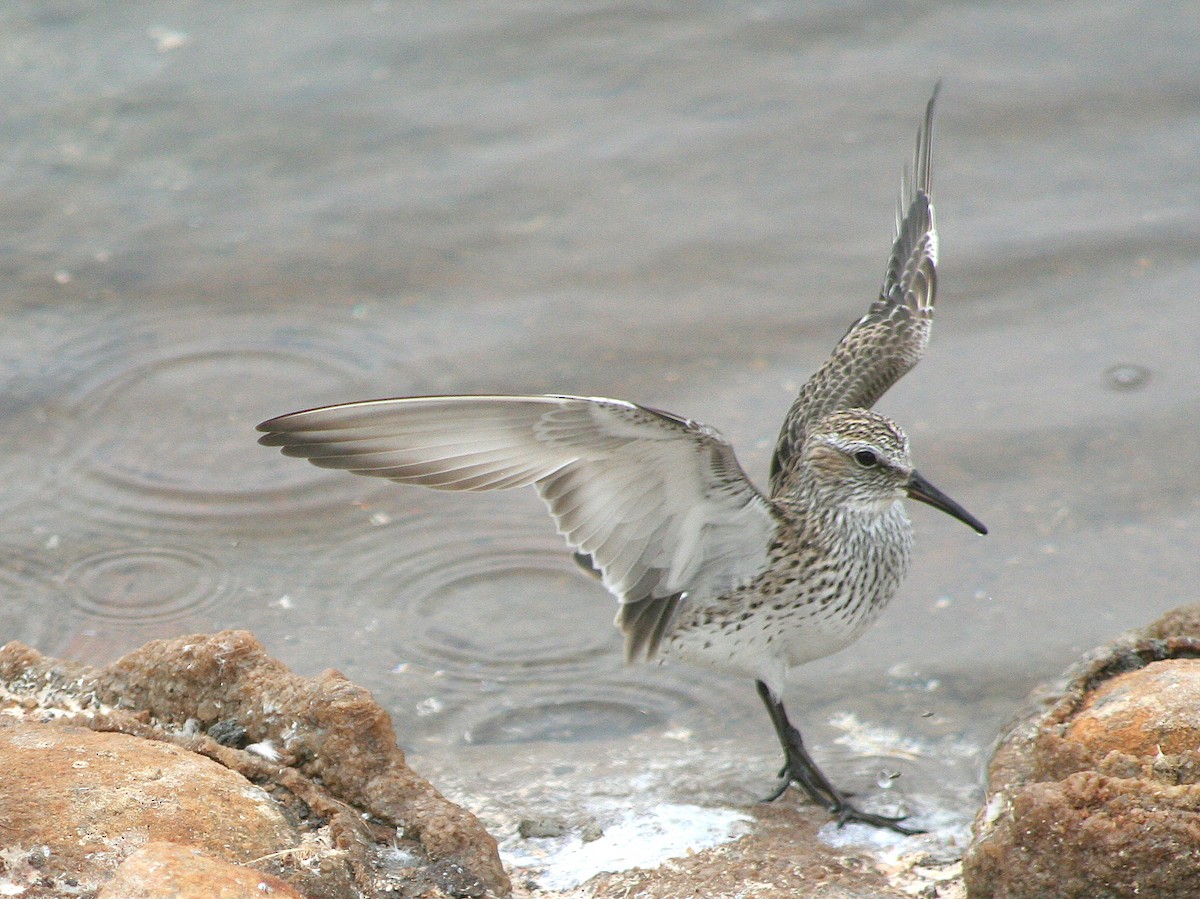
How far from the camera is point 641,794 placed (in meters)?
5.09

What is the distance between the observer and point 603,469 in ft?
15.5

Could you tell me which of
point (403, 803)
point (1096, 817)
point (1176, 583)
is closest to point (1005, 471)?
point (1176, 583)

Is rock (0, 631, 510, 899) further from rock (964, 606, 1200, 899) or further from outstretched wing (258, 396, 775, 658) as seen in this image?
rock (964, 606, 1200, 899)

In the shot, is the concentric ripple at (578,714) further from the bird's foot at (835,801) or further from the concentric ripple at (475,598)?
the bird's foot at (835,801)

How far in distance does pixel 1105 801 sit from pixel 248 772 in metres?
2.21

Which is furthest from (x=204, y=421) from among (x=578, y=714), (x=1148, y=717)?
(x=1148, y=717)

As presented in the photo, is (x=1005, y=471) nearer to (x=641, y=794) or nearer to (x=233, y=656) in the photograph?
(x=641, y=794)

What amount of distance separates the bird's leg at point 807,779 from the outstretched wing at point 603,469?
1.67 feet

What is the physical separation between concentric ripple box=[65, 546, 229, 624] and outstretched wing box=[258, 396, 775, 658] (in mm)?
1869

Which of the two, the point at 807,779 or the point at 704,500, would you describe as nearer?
the point at 704,500

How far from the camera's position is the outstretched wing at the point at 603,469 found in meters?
4.43

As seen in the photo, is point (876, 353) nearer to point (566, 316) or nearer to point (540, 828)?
point (540, 828)

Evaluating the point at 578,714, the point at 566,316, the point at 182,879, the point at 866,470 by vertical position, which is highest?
the point at 182,879

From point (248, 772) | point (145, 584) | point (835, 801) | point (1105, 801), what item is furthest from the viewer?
point (145, 584)
